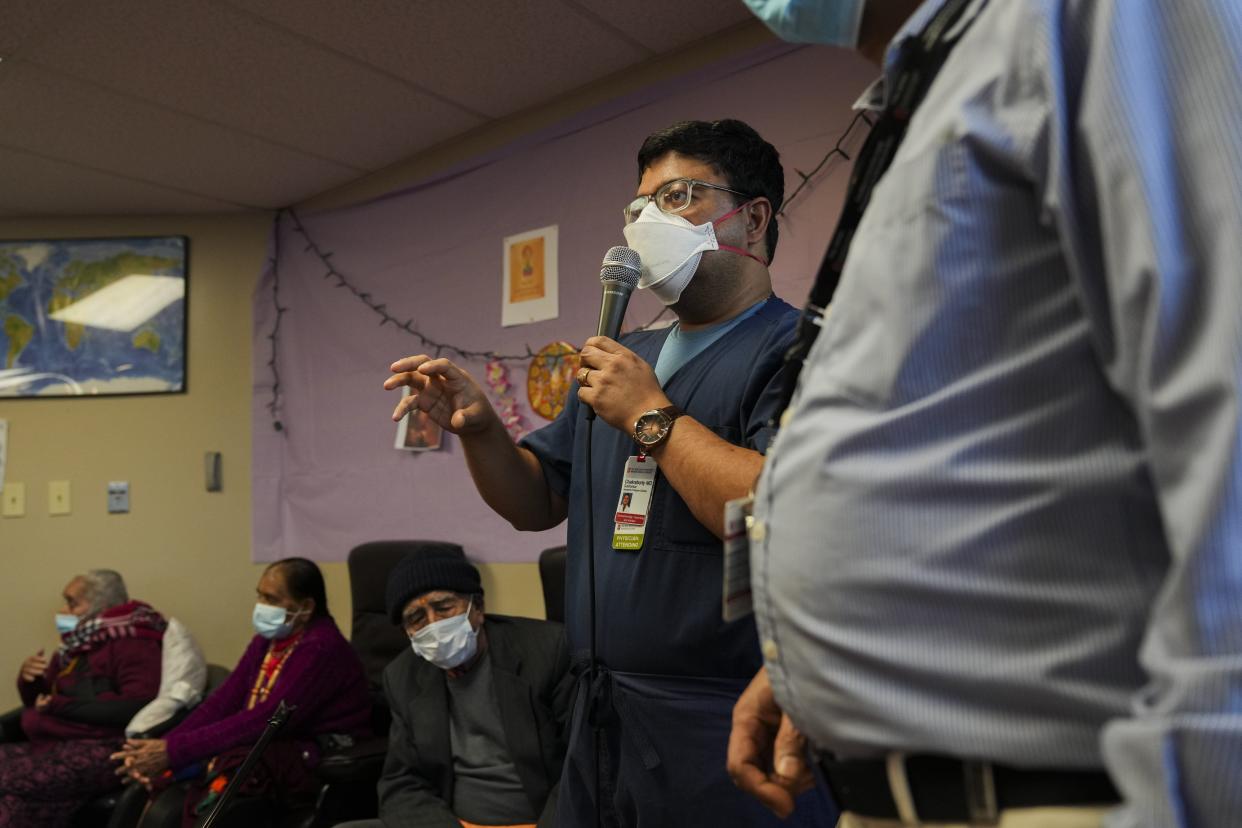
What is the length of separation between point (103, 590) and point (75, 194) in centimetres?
160

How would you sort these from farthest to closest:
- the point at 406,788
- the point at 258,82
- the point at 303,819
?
1. the point at 258,82
2. the point at 303,819
3. the point at 406,788

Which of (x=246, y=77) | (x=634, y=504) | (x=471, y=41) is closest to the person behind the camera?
(x=634, y=504)

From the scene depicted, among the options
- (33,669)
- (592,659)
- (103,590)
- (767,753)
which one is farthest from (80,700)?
(767,753)

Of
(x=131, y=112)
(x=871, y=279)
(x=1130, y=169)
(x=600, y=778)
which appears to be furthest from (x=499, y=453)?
(x=131, y=112)

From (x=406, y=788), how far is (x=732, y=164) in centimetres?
165

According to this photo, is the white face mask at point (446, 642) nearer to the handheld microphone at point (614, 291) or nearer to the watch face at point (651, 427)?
the handheld microphone at point (614, 291)

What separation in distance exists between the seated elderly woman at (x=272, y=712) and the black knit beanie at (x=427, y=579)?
1.71 feet

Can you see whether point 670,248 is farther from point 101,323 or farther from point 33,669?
point 101,323

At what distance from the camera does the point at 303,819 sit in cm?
260

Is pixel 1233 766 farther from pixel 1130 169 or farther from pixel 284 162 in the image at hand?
pixel 284 162

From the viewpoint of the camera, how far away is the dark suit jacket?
226 cm

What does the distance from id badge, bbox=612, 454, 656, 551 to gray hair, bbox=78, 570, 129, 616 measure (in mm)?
3085

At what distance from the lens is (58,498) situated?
420 cm

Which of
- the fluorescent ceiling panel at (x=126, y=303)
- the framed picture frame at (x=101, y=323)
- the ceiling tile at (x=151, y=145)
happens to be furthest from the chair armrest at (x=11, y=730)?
the ceiling tile at (x=151, y=145)
